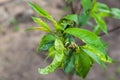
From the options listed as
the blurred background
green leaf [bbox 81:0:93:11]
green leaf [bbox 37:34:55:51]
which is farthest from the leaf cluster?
the blurred background

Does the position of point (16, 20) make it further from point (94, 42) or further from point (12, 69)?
point (94, 42)

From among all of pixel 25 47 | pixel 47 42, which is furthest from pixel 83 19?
pixel 25 47

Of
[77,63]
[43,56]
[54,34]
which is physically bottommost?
[43,56]

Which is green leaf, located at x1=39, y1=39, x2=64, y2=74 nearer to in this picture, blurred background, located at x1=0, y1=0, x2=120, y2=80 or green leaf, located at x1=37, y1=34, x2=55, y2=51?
green leaf, located at x1=37, y1=34, x2=55, y2=51

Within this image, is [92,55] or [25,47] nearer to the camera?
[92,55]

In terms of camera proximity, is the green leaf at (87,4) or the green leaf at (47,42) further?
the green leaf at (87,4)

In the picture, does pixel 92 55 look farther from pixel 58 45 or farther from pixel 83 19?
pixel 83 19

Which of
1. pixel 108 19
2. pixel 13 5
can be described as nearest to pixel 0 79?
pixel 13 5

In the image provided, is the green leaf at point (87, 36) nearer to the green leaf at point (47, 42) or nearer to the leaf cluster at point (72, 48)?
the leaf cluster at point (72, 48)

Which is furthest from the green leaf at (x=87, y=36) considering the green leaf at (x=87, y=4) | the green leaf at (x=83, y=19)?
the green leaf at (x=83, y=19)
